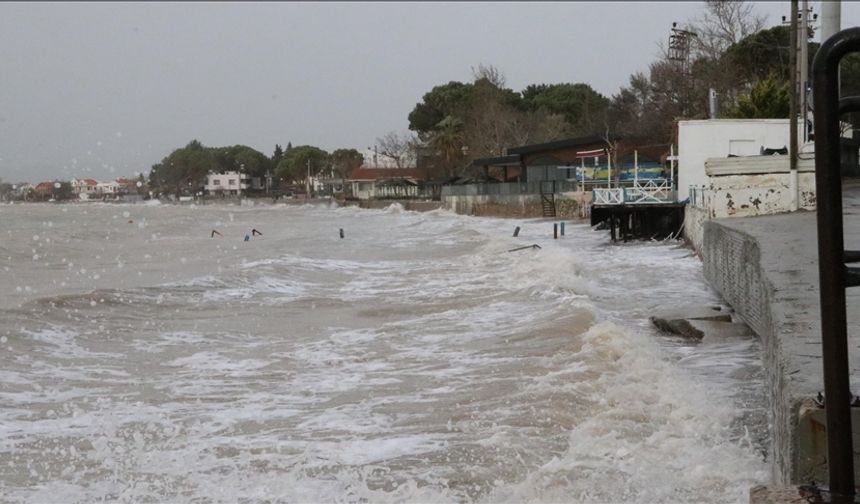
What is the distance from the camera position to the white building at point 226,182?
195 m

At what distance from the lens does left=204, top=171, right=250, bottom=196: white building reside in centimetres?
19512

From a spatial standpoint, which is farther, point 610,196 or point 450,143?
point 450,143

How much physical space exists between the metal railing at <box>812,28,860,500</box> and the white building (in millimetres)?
196039

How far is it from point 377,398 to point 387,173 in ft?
365

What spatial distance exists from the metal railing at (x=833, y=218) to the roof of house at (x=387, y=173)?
362 ft

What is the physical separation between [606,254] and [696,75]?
26.9m


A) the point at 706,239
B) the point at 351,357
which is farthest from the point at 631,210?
the point at 351,357

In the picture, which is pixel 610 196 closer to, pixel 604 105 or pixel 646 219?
pixel 646 219

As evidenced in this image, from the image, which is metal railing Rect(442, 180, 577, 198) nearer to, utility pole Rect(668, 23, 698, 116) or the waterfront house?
utility pole Rect(668, 23, 698, 116)

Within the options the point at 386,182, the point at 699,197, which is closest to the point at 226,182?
the point at 386,182

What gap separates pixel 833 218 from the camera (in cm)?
253

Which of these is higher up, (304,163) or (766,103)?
(304,163)

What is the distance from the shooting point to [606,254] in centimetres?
2809

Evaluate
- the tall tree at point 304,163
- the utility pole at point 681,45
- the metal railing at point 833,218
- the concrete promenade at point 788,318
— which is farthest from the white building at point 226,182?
the metal railing at point 833,218
